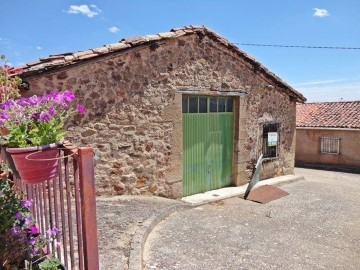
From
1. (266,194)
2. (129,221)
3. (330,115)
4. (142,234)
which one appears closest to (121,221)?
(129,221)

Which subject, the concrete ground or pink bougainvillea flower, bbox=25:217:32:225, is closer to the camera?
pink bougainvillea flower, bbox=25:217:32:225

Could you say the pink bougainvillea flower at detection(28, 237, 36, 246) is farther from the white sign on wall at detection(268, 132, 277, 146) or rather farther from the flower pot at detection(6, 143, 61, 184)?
the white sign on wall at detection(268, 132, 277, 146)

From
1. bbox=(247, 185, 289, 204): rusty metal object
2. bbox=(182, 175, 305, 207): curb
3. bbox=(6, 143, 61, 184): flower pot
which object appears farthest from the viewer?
bbox=(247, 185, 289, 204): rusty metal object

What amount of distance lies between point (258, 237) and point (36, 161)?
459 cm

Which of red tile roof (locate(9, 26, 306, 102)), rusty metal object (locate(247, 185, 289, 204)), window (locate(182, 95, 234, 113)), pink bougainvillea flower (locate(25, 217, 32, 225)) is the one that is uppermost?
red tile roof (locate(9, 26, 306, 102))

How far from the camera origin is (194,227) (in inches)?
231

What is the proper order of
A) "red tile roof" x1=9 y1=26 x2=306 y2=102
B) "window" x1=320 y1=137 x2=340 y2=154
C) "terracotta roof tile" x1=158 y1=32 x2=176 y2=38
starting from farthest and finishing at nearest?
"window" x1=320 y1=137 x2=340 y2=154, "terracotta roof tile" x1=158 y1=32 x2=176 y2=38, "red tile roof" x1=9 y1=26 x2=306 y2=102

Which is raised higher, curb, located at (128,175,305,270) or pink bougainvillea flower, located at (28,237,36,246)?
pink bougainvillea flower, located at (28,237,36,246)

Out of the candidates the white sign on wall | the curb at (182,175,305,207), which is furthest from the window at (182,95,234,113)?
the curb at (182,175,305,207)

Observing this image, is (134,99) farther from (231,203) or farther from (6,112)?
(6,112)

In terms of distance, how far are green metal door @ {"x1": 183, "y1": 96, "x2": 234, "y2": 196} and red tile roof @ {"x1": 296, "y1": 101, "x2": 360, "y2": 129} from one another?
41.6 ft

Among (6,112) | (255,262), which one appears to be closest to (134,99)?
(255,262)

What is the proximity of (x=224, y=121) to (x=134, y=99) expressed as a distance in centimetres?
312

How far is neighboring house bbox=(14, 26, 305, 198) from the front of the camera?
6273 millimetres
